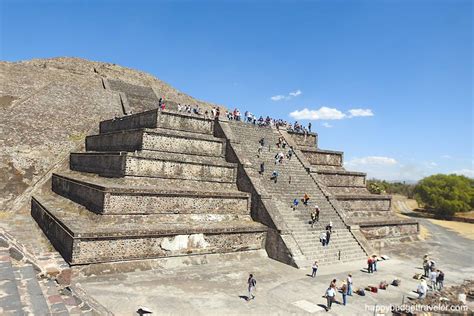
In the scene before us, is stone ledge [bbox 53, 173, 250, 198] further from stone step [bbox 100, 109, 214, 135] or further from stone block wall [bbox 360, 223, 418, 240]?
stone block wall [bbox 360, 223, 418, 240]

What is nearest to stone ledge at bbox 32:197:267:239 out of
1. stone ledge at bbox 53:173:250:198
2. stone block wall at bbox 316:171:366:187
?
stone ledge at bbox 53:173:250:198

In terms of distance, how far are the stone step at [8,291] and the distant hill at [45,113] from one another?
483 inches

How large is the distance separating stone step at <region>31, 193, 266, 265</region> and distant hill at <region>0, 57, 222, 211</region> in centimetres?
489

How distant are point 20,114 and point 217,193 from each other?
14.6m

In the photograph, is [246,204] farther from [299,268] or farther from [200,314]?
[200,314]

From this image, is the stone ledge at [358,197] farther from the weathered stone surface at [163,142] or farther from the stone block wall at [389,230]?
the weathered stone surface at [163,142]

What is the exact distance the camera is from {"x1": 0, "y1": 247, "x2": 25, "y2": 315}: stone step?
620 cm

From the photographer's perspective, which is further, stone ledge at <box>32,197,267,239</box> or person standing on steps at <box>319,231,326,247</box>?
person standing on steps at <box>319,231,326,247</box>

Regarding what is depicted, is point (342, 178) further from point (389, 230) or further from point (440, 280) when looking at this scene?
point (440, 280)

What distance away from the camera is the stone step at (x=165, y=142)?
17458 mm

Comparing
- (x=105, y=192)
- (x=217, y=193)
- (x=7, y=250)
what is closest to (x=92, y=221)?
(x=105, y=192)

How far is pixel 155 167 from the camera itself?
53.9ft

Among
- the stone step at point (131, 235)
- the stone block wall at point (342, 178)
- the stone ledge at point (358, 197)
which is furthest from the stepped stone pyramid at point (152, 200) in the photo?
the stone block wall at point (342, 178)

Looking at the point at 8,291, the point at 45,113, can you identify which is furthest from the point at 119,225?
the point at 45,113
